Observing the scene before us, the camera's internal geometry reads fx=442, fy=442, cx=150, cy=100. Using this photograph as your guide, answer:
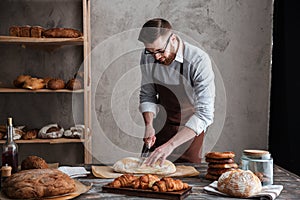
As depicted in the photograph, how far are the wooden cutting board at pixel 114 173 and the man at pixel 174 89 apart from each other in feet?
0.66

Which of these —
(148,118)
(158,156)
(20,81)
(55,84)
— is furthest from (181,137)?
(20,81)

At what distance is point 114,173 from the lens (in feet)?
7.82

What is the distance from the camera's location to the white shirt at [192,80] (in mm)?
2836

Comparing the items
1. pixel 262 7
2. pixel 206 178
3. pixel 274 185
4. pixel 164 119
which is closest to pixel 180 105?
pixel 164 119

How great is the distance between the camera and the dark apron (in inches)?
128

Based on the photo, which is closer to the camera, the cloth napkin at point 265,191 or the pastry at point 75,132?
the cloth napkin at point 265,191

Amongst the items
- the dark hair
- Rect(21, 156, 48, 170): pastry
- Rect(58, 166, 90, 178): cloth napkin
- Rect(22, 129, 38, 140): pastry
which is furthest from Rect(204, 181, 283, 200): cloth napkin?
Rect(22, 129, 38, 140): pastry

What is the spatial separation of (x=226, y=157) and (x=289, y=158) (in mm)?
1600

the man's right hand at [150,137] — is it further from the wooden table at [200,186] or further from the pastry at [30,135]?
the pastry at [30,135]

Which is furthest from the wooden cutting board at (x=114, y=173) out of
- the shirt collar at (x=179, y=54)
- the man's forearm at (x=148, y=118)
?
the shirt collar at (x=179, y=54)

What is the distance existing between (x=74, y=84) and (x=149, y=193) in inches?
76.3

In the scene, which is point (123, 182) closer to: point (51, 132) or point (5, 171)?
point (5, 171)

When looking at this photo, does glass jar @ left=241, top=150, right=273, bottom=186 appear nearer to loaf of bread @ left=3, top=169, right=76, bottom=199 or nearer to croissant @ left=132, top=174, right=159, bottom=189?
croissant @ left=132, top=174, right=159, bottom=189

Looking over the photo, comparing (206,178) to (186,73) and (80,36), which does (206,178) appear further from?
(80,36)
